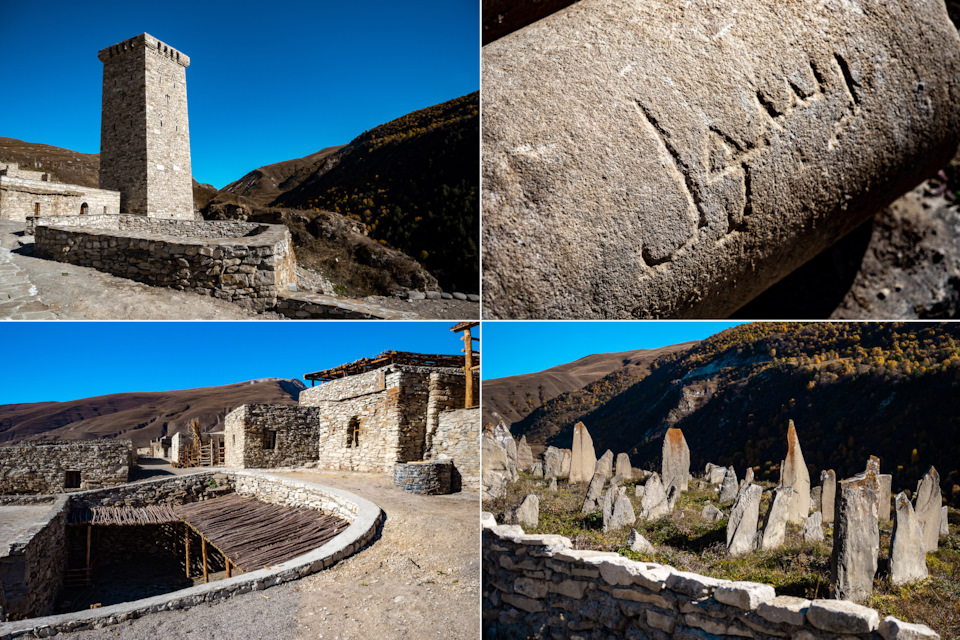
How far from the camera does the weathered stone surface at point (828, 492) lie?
9.82 ft

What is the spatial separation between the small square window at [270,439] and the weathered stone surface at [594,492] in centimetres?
1412

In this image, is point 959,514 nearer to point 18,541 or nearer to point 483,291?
point 483,291

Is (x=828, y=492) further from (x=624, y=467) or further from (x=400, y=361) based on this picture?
(x=400, y=361)

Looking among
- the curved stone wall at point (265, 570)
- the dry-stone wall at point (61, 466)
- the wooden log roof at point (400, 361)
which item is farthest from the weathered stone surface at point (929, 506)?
the dry-stone wall at point (61, 466)

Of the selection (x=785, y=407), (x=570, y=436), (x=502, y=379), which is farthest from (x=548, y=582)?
(x=785, y=407)

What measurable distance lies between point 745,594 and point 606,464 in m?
0.93

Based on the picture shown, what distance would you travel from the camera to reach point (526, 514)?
10.0 feet

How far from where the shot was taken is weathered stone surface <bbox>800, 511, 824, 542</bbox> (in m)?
3.07

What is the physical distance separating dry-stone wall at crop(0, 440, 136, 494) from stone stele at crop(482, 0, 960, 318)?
16564 millimetres

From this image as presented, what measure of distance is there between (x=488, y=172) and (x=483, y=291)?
43 centimetres

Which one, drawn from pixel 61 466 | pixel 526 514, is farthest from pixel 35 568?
pixel 526 514

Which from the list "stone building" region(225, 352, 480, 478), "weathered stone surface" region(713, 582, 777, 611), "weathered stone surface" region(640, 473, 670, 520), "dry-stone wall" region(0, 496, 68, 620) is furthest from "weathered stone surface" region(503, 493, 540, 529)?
"dry-stone wall" region(0, 496, 68, 620)

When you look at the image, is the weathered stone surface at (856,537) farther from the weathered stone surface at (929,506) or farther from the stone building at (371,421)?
the stone building at (371,421)

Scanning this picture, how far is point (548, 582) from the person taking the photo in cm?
309
